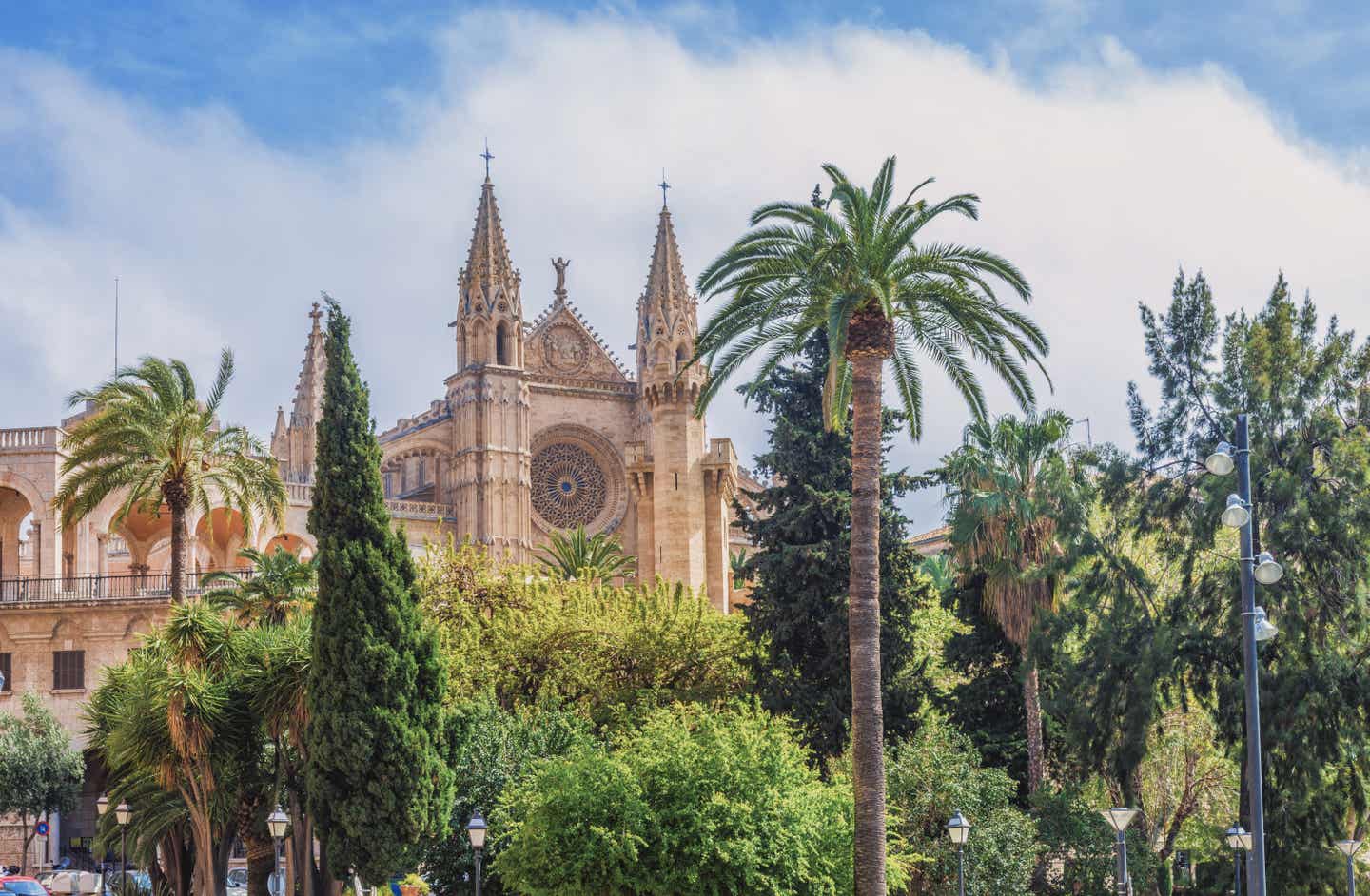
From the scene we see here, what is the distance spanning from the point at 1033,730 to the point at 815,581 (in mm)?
5110

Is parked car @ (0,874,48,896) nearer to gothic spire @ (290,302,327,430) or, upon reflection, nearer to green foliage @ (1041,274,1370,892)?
green foliage @ (1041,274,1370,892)

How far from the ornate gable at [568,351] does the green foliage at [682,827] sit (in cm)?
4964

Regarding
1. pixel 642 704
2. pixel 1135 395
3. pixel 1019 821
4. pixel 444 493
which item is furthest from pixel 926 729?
pixel 444 493

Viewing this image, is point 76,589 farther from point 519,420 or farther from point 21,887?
point 519,420

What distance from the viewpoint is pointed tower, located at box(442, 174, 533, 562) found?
68688mm

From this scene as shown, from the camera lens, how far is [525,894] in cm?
2514

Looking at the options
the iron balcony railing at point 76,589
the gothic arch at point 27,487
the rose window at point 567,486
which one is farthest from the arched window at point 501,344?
the gothic arch at point 27,487

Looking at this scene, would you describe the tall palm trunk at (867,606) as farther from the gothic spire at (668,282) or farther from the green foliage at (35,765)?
the gothic spire at (668,282)

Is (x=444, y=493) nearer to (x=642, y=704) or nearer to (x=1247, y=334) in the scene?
(x=642, y=704)

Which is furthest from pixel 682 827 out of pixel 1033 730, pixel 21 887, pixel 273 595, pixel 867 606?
pixel 21 887

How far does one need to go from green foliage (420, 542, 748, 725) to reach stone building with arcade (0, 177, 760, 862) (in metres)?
13.4

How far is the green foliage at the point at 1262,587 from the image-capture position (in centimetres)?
2884

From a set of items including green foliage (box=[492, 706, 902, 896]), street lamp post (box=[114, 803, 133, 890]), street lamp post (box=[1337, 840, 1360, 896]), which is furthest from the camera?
street lamp post (box=[114, 803, 133, 890])

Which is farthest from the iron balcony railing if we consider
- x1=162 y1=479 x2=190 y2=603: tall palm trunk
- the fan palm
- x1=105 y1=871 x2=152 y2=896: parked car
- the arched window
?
the arched window
